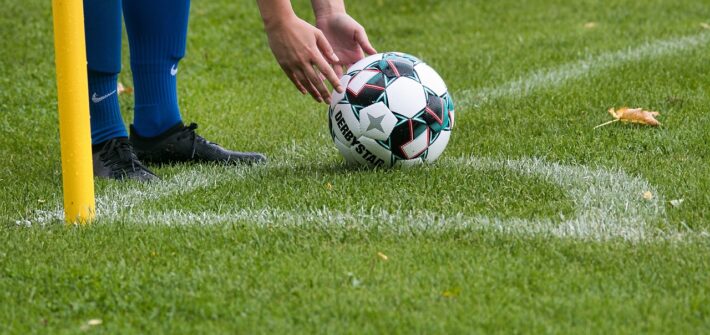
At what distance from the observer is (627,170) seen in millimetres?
3922

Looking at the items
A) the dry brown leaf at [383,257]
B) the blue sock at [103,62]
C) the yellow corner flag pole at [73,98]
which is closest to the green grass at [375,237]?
the dry brown leaf at [383,257]

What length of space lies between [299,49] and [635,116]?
2.05 meters

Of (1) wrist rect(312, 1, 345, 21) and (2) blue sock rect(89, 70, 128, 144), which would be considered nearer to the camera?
(1) wrist rect(312, 1, 345, 21)

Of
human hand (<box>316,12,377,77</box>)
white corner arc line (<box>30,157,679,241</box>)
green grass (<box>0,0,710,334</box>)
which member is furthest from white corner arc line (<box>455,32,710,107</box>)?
white corner arc line (<box>30,157,679,241</box>)

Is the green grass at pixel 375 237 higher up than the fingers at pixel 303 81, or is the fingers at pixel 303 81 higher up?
the fingers at pixel 303 81

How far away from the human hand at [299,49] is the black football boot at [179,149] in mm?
1069

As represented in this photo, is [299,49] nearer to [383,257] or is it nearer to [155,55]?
[383,257]

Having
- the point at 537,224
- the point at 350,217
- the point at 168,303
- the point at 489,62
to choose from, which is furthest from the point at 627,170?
the point at 489,62

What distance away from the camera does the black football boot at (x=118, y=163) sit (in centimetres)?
414

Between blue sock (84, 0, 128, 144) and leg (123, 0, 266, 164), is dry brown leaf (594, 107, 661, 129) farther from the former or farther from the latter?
blue sock (84, 0, 128, 144)

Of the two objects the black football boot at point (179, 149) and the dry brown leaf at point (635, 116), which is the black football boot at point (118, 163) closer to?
the black football boot at point (179, 149)

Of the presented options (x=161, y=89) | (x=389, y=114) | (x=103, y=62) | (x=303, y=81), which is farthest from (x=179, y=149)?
(x=303, y=81)

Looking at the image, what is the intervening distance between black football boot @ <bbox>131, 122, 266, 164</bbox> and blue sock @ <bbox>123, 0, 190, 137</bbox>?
0.13 feet

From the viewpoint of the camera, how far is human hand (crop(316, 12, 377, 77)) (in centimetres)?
396
